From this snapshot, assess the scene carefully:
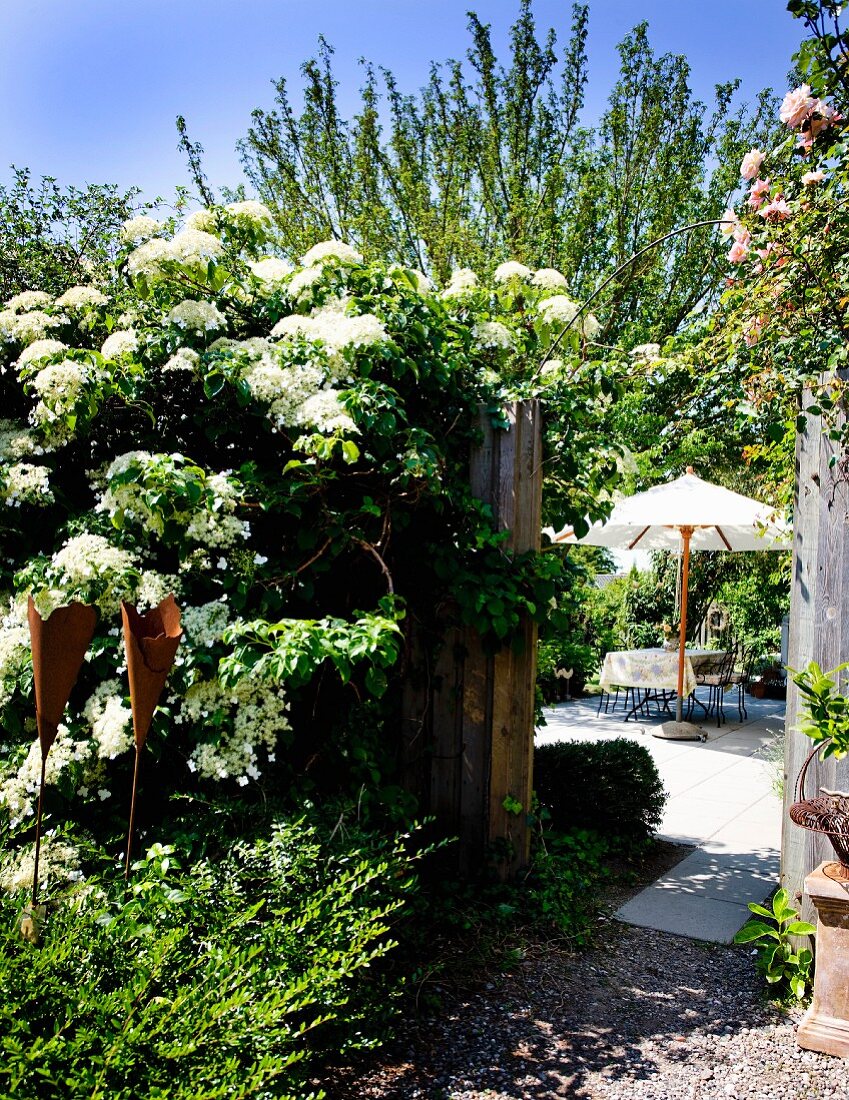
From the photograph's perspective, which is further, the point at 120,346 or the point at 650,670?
the point at 650,670

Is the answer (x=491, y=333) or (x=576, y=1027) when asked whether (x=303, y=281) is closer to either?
(x=491, y=333)

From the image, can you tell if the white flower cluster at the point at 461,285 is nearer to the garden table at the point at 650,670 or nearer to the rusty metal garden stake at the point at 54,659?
the rusty metal garden stake at the point at 54,659

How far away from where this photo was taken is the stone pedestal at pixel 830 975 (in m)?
2.67

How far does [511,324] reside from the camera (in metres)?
4.00

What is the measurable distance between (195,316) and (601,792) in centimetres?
309

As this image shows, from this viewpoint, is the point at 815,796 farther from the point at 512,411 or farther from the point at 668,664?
the point at 668,664

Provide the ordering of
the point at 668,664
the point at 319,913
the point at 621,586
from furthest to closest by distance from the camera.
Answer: the point at 621,586, the point at 668,664, the point at 319,913

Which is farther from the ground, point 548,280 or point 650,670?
point 548,280

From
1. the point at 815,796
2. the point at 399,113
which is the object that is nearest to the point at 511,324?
the point at 815,796

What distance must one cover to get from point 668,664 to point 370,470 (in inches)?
242

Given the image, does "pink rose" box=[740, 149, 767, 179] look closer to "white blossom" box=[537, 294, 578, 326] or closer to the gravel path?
"white blossom" box=[537, 294, 578, 326]

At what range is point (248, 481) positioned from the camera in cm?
304

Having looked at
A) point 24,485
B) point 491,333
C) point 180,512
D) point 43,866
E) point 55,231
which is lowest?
point 43,866

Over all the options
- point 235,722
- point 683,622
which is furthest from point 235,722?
point 683,622
